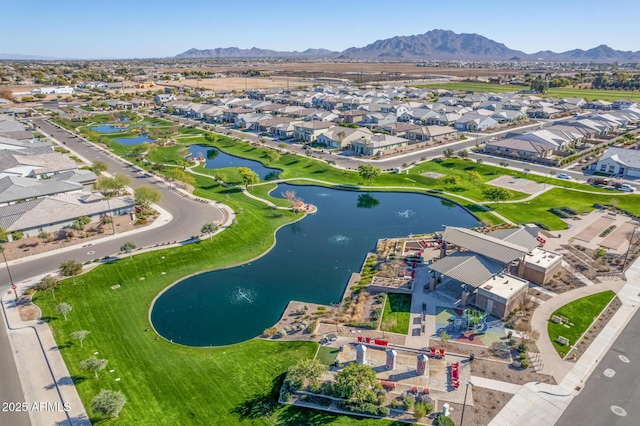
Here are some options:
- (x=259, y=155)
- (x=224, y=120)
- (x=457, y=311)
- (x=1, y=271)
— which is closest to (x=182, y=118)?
(x=224, y=120)

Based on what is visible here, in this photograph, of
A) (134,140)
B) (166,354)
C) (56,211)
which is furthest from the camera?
(134,140)

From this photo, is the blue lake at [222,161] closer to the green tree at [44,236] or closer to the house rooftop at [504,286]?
the green tree at [44,236]

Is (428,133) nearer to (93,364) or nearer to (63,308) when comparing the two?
(63,308)

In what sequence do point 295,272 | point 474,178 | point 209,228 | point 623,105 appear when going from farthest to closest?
point 623,105
point 474,178
point 209,228
point 295,272

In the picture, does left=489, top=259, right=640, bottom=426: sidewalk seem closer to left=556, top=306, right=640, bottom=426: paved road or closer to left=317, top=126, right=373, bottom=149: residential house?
left=556, top=306, right=640, bottom=426: paved road

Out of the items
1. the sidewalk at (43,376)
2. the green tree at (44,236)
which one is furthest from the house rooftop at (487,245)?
the green tree at (44,236)

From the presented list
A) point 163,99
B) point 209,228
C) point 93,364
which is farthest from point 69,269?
point 163,99
